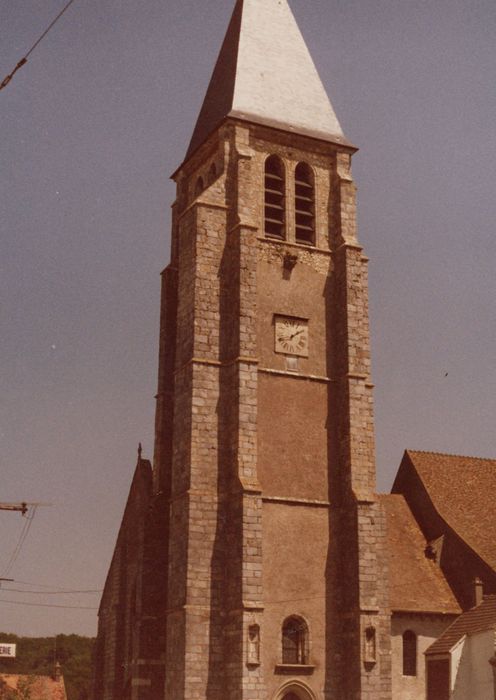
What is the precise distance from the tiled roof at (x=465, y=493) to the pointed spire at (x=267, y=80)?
13.7m

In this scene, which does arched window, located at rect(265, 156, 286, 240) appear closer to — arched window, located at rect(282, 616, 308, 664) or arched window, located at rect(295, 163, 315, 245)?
arched window, located at rect(295, 163, 315, 245)

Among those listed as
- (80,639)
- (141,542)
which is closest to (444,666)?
(141,542)

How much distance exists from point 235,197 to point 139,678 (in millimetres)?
16677

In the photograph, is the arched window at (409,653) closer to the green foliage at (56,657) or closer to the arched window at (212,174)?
the arched window at (212,174)

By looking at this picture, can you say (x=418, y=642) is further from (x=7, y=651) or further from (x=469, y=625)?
(x=7, y=651)

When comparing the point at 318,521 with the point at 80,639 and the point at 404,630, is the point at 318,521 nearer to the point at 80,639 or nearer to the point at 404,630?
the point at 404,630

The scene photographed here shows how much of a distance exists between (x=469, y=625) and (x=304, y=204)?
1624 cm

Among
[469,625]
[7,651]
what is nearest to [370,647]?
[469,625]

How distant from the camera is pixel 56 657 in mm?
84000

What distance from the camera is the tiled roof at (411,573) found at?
106ft

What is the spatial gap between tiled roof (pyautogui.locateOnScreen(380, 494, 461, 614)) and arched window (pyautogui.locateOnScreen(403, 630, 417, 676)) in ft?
3.09

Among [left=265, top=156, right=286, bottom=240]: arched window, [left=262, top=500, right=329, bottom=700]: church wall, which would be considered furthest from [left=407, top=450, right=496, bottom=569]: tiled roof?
[left=265, top=156, right=286, bottom=240]: arched window

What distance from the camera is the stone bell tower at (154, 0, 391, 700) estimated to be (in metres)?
28.2

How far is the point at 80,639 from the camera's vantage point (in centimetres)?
9250
